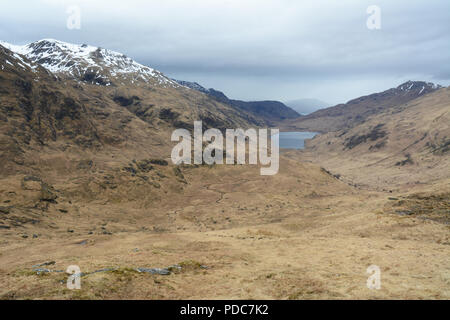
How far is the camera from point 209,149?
90312 mm

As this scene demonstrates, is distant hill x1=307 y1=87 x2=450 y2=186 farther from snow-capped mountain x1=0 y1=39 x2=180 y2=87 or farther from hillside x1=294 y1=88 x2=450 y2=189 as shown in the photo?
snow-capped mountain x1=0 y1=39 x2=180 y2=87

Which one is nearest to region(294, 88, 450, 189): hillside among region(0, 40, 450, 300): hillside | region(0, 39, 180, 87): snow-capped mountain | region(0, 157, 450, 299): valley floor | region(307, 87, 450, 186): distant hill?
region(307, 87, 450, 186): distant hill

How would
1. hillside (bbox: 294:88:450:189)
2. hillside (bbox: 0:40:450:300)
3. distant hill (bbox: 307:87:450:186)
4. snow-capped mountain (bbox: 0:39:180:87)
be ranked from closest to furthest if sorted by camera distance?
hillside (bbox: 0:40:450:300), hillside (bbox: 294:88:450:189), distant hill (bbox: 307:87:450:186), snow-capped mountain (bbox: 0:39:180:87)

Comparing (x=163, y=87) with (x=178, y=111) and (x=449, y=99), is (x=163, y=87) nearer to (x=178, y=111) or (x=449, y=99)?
(x=178, y=111)

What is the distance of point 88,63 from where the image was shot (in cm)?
16050

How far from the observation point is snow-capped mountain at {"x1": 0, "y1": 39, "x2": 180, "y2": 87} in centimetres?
14925

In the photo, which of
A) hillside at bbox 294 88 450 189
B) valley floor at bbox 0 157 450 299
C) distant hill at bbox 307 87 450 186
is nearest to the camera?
valley floor at bbox 0 157 450 299

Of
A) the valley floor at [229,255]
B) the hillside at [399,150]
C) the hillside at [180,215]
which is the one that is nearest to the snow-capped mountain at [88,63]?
the hillside at [180,215]

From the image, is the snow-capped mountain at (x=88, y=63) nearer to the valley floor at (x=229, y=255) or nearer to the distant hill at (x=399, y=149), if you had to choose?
the distant hill at (x=399, y=149)

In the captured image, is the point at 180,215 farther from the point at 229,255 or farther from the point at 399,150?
the point at 399,150

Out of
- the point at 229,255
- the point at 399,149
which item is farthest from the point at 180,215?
the point at 399,149

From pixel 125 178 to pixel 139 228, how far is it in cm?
1984

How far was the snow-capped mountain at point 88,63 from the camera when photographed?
5876 inches

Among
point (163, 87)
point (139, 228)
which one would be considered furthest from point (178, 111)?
point (139, 228)
